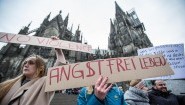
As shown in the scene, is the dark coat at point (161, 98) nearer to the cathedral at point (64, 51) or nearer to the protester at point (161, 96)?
the protester at point (161, 96)

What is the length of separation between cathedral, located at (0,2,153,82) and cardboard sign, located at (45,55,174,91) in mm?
17305

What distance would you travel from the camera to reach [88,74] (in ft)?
5.57

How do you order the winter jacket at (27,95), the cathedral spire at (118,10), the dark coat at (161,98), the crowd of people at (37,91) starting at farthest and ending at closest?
the cathedral spire at (118,10) → the dark coat at (161,98) → the winter jacket at (27,95) → the crowd of people at (37,91)

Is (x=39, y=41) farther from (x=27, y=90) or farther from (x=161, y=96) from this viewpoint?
(x=161, y=96)

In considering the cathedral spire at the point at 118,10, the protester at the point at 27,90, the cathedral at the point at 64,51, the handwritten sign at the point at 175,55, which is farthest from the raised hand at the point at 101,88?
the cathedral spire at the point at 118,10

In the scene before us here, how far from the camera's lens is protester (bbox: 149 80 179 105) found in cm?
350

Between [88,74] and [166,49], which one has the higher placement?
[166,49]

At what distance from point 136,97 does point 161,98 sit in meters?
0.63

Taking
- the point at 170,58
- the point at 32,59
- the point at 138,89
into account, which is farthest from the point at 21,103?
the point at 170,58

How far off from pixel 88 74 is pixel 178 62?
11.1 feet

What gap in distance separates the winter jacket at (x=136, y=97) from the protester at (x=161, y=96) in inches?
10.1

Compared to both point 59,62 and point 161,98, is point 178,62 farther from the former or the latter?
point 59,62

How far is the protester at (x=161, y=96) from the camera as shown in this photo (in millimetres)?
3500

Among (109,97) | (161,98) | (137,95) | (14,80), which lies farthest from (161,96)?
(14,80)
